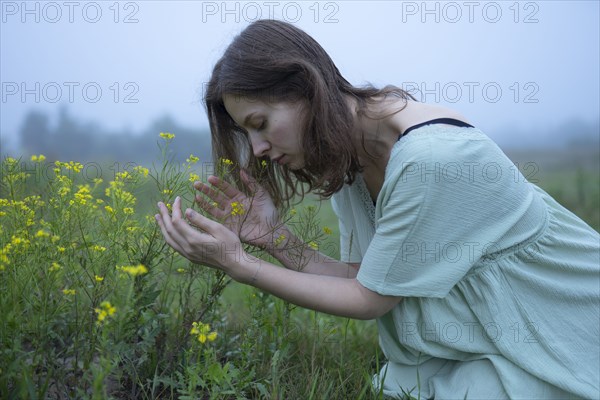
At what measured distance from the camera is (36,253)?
5.52 feet

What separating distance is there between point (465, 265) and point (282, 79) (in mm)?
761

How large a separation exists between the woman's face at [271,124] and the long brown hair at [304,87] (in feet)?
0.06

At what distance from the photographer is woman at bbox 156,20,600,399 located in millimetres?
1735

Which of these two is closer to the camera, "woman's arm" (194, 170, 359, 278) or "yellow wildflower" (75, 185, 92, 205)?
"yellow wildflower" (75, 185, 92, 205)

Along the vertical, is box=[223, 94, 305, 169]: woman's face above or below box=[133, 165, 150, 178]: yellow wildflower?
above

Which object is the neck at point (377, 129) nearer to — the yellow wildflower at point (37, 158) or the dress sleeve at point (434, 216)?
the dress sleeve at point (434, 216)

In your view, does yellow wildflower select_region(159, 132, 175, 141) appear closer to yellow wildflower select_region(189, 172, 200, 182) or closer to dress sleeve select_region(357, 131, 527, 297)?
yellow wildflower select_region(189, 172, 200, 182)

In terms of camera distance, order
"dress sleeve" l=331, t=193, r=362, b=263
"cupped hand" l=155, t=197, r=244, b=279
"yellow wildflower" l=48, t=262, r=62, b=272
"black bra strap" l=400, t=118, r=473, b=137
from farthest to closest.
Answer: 1. "dress sleeve" l=331, t=193, r=362, b=263
2. "black bra strap" l=400, t=118, r=473, b=137
3. "cupped hand" l=155, t=197, r=244, b=279
4. "yellow wildflower" l=48, t=262, r=62, b=272

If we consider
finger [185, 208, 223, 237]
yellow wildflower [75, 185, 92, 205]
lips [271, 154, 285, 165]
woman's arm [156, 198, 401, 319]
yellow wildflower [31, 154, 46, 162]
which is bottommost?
woman's arm [156, 198, 401, 319]

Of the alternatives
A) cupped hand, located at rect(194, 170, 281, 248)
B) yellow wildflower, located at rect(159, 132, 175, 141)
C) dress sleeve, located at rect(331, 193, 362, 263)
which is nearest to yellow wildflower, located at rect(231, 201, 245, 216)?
cupped hand, located at rect(194, 170, 281, 248)

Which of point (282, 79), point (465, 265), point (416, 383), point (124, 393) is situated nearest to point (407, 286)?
point (465, 265)

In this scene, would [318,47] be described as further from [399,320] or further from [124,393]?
[124,393]

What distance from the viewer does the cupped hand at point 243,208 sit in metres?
1.96

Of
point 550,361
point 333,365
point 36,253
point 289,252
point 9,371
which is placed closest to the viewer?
point 9,371
